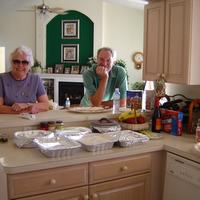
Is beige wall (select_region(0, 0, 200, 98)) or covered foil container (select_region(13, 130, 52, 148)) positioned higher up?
beige wall (select_region(0, 0, 200, 98))

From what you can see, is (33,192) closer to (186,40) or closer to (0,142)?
(0,142)

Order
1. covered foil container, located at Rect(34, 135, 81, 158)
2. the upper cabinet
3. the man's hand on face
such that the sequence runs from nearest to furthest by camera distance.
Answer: covered foil container, located at Rect(34, 135, 81, 158) → the upper cabinet → the man's hand on face

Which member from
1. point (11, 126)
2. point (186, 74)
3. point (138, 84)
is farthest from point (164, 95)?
point (138, 84)

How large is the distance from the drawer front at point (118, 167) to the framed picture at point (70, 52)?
5.55 m

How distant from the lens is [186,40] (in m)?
2.12

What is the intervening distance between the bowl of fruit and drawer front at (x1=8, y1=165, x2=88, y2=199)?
2.08ft

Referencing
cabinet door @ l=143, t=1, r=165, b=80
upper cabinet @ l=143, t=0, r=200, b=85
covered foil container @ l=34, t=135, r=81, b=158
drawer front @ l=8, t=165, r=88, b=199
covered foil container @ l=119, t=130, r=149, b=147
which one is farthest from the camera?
cabinet door @ l=143, t=1, r=165, b=80

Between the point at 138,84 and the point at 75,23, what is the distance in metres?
2.01

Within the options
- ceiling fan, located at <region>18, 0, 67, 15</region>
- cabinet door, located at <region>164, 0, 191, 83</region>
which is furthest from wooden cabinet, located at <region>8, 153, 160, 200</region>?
ceiling fan, located at <region>18, 0, 67, 15</region>

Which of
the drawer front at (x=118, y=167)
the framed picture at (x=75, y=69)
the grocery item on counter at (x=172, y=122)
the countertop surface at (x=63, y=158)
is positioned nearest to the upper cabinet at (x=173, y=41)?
the grocery item on counter at (x=172, y=122)

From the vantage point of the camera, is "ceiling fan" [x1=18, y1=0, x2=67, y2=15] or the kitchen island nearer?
the kitchen island

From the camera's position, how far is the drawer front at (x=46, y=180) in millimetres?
1488

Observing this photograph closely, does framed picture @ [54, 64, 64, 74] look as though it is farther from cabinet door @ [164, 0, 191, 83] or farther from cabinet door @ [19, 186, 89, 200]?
cabinet door @ [19, 186, 89, 200]

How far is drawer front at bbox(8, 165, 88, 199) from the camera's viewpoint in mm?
1488
